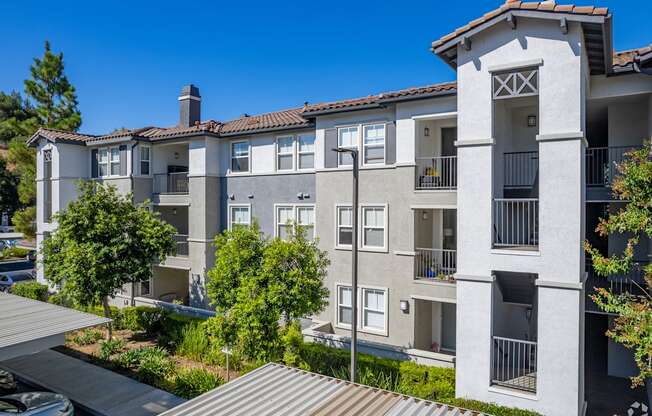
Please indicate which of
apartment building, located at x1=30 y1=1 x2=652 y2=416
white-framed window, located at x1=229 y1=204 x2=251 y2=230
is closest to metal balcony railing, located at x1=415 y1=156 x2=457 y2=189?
apartment building, located at x1=30 y1=1 x2=652 y2=416

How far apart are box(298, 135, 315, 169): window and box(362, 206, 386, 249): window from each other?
376 cm

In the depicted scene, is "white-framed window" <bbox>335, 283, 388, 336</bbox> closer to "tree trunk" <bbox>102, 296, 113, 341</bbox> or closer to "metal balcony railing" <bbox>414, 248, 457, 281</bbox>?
"metal balcony railing" <bbox>414, 248, 457, 281</bbox>

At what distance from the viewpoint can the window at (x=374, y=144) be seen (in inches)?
615

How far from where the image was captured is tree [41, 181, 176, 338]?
16.6m

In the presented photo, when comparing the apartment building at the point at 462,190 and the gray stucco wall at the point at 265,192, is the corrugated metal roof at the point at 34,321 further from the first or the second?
the gray stucco wall at the point at 265,192

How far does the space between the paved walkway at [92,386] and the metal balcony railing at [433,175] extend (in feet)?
34.8

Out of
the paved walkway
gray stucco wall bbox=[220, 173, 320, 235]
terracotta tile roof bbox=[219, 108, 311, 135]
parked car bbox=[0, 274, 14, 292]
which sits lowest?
the paved walkway

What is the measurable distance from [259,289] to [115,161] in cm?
1610

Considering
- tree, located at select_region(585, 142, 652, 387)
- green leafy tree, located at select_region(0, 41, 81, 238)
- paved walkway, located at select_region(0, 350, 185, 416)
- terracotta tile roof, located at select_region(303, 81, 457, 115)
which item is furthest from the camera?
green leafy tree, located at select_region(0, 41, 81, 238)

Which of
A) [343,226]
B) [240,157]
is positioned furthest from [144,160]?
[343,226]

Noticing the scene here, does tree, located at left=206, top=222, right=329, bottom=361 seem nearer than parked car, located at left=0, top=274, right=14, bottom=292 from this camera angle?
Yes

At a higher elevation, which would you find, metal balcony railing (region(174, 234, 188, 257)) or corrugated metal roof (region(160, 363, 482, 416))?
metal balcony railing (region(174, 234, 188, 257))

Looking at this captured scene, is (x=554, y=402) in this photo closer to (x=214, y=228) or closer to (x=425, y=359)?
(x=425, y=359)

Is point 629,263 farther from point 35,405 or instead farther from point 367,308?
point 35,405
